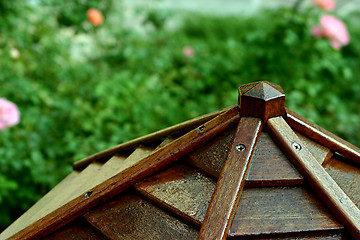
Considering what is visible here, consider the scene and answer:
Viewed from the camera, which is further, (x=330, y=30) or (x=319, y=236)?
(x=330, y=30)

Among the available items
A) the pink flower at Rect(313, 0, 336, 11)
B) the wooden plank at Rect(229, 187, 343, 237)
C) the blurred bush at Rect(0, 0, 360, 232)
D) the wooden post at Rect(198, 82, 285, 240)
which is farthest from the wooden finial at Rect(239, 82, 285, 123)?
the pink flower at Rect(313, 0, 336, 11)

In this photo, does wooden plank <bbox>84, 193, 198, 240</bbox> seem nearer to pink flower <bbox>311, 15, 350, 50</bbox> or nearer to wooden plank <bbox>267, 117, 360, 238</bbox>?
wooden plank <bbox>267, 117, 360, 238</bbox>

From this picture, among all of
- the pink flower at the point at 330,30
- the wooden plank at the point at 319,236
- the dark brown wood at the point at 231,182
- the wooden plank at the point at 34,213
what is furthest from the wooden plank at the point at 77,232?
the pink flower at the point at 330,30

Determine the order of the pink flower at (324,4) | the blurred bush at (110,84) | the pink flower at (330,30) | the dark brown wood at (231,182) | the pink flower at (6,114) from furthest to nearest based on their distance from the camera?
the pink flower at (324,4), the pink flower at (330,30), the blurred bush at (110,84), the pink flower at (6,114), the dark brown wood at (231,182)

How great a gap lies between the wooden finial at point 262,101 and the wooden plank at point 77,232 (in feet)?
1.24

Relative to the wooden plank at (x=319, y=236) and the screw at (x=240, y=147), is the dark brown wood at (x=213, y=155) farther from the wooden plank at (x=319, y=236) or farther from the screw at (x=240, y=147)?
the wooden plank at (x=319, y=236)

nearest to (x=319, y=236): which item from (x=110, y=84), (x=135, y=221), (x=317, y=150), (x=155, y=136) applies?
(x=317, y=150)

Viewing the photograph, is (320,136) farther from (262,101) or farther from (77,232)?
(77,232)

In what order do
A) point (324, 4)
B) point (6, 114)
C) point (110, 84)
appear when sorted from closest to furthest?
point (6, 114) < point (110, 84) < point (324, 4)

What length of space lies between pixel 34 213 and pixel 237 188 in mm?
561

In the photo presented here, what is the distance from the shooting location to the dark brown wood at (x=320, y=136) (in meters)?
0.72

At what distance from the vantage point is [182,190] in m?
0.68

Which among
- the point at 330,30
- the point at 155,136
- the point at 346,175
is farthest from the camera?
the point at 330,30

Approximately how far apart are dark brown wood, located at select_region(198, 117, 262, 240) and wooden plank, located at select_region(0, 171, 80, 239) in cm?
43
